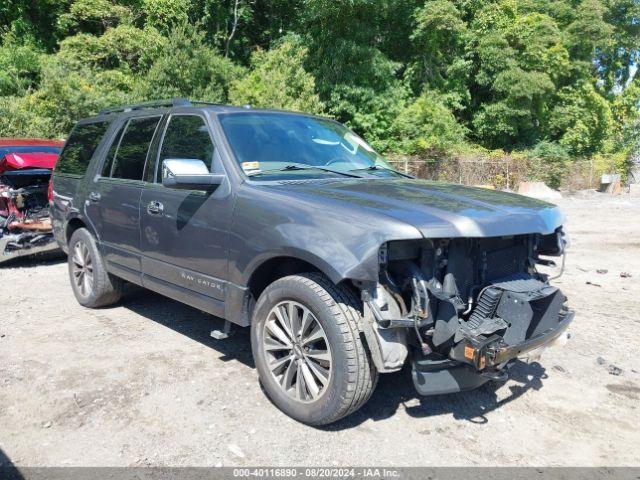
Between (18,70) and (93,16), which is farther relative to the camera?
(93,16)

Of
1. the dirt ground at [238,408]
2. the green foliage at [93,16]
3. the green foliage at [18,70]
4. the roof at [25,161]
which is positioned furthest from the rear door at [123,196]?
the green foliage at [93,16]

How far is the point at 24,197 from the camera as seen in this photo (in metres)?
7.93

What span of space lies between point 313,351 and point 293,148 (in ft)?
5.57

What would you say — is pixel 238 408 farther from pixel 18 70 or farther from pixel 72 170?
pixel 18 70

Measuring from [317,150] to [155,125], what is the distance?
1459 millimetres

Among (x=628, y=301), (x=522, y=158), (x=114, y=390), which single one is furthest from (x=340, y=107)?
(x=114, y=390)

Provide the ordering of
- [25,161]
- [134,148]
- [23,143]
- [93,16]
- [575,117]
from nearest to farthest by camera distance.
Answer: [134,148], [25,161], [23,143], [93,16], [575,117]

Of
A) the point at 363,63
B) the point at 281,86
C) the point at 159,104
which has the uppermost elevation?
the point at 363,63

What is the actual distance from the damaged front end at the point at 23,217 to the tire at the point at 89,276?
2.31 metres

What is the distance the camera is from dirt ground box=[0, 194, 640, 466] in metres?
3.05

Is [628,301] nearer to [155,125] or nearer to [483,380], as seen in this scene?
[483,380]

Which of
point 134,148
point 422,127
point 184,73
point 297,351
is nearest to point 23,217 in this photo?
point 134,148

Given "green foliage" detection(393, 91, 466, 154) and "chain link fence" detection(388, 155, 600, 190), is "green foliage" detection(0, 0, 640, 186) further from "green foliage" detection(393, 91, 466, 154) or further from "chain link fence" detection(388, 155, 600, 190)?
"chain link fence" detection(388, 155, 600, 190)

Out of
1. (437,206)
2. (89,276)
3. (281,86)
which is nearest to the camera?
(437,206)
